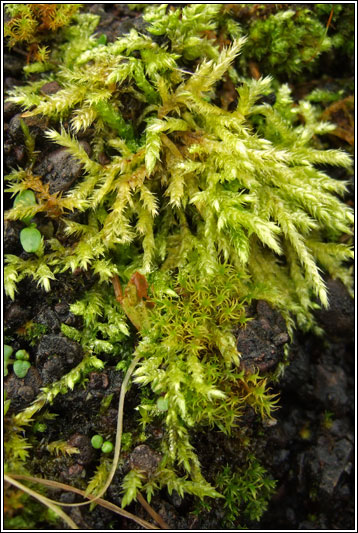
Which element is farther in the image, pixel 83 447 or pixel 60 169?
pixel 60 169

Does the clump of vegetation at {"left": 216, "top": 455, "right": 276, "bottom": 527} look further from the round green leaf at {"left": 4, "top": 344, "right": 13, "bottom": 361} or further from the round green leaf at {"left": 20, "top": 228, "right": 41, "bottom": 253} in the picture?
the round green leaf at {"left": 20, "top": 228, "right": 41, "bottom": 253}

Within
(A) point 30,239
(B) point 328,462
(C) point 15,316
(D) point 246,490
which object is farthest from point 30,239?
(B) point 328,462

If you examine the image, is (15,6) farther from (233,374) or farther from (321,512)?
(321,512)

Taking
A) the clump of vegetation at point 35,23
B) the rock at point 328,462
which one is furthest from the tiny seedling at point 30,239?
the rock at point 328,462

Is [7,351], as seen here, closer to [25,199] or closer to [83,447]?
[83,447]

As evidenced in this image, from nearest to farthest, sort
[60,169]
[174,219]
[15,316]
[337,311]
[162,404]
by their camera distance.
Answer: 1. [162,404]
2. [15,316]
3. [60,169]
4. [174,219]
5. [337,311]

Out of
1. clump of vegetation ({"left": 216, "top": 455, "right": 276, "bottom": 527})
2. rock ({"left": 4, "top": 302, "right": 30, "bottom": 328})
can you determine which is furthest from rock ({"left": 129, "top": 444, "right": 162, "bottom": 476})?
rock ({"left": 4, "top": 302, "right": 30, "bottom": 328})
